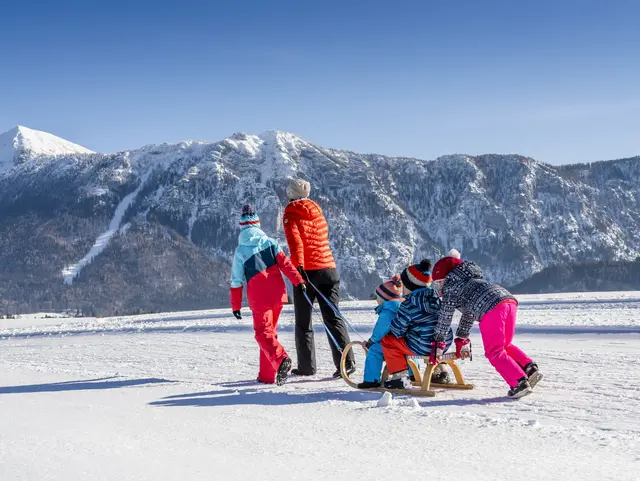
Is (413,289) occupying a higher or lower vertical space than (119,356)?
higher

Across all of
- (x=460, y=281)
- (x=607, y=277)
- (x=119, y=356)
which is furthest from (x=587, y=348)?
(x=607, y=277)

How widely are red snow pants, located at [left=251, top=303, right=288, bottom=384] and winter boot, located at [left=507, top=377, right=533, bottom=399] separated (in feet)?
7.47

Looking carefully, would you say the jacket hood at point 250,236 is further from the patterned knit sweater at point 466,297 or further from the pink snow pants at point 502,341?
the pink snow pants at point 502,341

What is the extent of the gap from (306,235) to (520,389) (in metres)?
2.79

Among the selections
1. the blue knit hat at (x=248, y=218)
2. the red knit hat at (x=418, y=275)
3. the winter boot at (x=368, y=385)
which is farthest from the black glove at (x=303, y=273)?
the winter boot at (x=368, y=385)

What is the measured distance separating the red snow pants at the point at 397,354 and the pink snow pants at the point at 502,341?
0.77m

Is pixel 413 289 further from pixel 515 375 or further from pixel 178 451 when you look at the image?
pixel 178 451

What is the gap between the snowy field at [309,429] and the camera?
3.19 meters

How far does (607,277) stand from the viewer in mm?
142000

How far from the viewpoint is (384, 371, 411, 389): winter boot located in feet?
19.2

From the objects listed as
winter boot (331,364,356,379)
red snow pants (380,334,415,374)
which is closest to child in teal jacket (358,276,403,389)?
red snow pants (380,334,415,374)

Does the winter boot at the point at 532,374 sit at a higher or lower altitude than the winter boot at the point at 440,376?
higher

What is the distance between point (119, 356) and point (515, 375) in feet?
23.6

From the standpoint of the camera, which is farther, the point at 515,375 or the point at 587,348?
the point at 587,348
